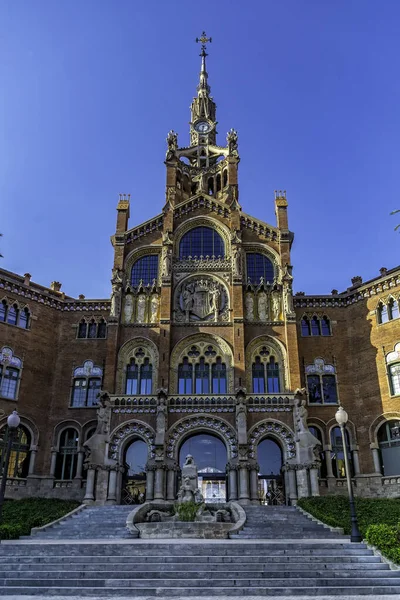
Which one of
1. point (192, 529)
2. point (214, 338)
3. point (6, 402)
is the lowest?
point (192, 529)

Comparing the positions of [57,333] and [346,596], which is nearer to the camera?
[346,596]

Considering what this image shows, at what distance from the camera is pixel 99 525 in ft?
87.0

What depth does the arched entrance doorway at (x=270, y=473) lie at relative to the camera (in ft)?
113

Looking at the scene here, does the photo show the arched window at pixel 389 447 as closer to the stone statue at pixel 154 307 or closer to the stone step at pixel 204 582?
the stone statue at pixel 154 307

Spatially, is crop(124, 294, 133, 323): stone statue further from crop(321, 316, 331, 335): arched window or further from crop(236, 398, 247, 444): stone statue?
crop(321, 316, 331, 335): arched window

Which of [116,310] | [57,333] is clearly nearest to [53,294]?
[57,333]

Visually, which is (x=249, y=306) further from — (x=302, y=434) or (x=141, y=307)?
(x=302, y=434)

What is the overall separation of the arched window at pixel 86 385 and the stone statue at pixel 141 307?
16.5 ft

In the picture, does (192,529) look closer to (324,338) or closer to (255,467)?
(255,467)

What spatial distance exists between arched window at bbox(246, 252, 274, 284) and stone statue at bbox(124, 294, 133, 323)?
9.05 metres

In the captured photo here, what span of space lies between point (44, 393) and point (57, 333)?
193 inches

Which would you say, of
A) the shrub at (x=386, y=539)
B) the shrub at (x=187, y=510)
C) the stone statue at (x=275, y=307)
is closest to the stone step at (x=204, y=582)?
the shrub at (x=386, y=539)

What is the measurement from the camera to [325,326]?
4188 cm

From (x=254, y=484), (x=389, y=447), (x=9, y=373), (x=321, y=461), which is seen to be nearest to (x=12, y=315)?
(x=9, y=373)
